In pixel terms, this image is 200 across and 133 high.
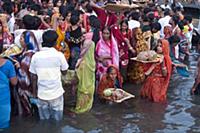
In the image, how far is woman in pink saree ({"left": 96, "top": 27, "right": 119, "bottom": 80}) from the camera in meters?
8.41

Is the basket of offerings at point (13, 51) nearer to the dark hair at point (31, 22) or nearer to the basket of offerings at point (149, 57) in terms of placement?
the dark hair at point (31, 22)

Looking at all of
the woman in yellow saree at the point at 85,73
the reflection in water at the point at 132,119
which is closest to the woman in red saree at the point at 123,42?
the reflection in water at the point at 132,119

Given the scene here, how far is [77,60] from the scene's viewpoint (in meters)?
8.30

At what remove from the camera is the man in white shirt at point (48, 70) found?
6.59 meters

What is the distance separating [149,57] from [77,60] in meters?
1.32

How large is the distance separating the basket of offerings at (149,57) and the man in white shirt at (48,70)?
2137mm

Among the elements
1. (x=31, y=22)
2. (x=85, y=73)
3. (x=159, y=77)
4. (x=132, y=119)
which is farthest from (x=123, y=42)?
(x=31, y=22)

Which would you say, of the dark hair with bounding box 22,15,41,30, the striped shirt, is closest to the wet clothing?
the striped shirt

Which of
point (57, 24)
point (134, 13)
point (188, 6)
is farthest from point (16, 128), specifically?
point (188, 6)

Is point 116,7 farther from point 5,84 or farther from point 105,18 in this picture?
point 5,84

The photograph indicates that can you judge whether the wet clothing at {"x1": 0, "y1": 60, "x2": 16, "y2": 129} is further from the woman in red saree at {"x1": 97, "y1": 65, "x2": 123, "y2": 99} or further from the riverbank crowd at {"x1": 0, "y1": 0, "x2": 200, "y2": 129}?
the woman in red saree at {"x1": 97, "y1": 65, "x2": 123, "y2": 99}

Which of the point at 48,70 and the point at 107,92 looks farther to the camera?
the point at 107,92

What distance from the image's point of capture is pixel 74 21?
26.8 ft

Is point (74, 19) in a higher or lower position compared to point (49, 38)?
higher
